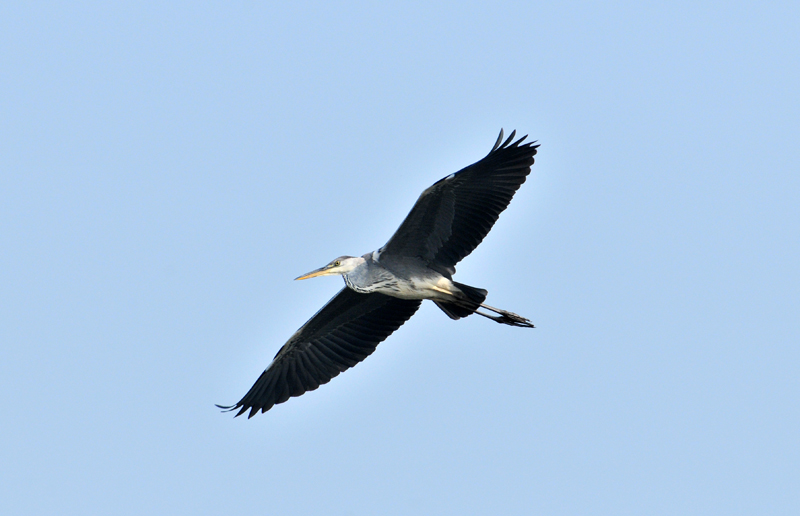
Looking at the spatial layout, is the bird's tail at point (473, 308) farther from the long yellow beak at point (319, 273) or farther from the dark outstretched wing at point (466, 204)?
the long yellow beak at point (319, 273)

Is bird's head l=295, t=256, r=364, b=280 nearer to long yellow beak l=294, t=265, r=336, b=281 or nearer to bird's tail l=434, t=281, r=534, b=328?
long yellow beak l=294, t=265, r=336, b=281

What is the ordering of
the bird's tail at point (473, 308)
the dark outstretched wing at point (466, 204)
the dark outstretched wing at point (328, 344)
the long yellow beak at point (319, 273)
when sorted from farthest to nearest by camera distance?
the dark outstretched wing at point (328, 344)
the long yellow beak at point (319, 273)
the bird's tail at point (473, 308)
the dark outstretched wing at point (466, 204)

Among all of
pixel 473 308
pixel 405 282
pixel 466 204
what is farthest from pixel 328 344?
pixel 466 204

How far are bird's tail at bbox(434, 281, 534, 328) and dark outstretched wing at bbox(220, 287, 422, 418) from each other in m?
0.90

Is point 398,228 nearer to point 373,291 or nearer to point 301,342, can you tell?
point 373,291

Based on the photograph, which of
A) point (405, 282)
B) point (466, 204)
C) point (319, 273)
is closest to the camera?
point (466, 204)

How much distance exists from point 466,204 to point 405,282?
1.21 metres

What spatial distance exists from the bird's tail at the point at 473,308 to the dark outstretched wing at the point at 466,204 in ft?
1.55

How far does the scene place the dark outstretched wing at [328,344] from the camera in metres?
12.9

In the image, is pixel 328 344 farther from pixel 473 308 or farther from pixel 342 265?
pixel 473 308

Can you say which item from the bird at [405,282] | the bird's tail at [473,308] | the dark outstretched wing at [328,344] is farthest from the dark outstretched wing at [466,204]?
the dark outstretched wing at [328,344]

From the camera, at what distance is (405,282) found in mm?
11961

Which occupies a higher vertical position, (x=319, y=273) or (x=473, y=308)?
(x=319, y=273)

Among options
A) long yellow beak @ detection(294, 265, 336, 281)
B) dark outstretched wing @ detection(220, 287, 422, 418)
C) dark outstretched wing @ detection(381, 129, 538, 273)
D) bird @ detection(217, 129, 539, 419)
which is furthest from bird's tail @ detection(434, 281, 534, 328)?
long yellow beak @ detection(294, 265, 336, 281)
